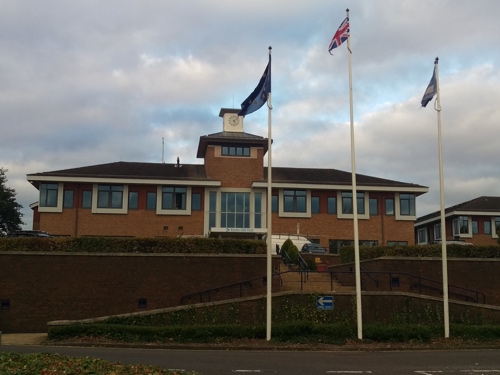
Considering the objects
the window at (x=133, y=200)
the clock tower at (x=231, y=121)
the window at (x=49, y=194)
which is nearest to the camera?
the window at (x=49, y=194)

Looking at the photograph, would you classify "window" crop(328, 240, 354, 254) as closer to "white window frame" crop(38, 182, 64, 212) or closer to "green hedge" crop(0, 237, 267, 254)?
"green hedge" crop(0, 237, 267, 254)

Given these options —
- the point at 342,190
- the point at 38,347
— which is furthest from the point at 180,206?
the point at 38,347

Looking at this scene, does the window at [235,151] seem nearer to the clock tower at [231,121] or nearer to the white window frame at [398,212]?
the clock tower at [231,121]

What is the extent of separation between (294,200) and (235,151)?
5746 millimetres

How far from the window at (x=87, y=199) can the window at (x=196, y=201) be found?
7.12m

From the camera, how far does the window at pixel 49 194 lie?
4028 centimetres

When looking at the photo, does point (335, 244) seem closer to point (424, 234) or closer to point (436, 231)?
point (436, 231)

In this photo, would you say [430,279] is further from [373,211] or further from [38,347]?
[373,211]

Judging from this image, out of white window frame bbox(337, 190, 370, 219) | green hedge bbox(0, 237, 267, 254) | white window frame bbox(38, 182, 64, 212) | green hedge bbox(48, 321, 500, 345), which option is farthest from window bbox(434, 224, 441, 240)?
green hedge bbox(48, 321, 500, 345)

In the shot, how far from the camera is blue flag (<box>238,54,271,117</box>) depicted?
18922 mm

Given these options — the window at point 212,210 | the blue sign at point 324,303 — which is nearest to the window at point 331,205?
the window at point 212,210

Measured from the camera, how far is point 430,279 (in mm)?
24484

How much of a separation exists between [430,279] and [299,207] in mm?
18812

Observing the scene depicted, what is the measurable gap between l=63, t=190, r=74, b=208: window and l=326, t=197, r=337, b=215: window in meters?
18.3
